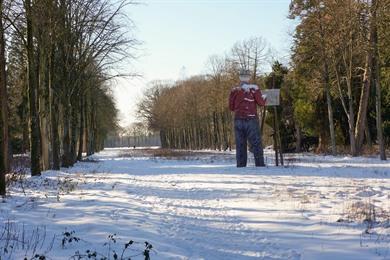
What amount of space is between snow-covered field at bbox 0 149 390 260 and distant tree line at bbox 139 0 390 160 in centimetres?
957

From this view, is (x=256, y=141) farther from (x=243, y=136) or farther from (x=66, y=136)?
(x=66, y=136)

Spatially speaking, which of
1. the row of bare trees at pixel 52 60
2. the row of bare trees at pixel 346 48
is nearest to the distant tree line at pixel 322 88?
the row of bare trees at pixel 346 48

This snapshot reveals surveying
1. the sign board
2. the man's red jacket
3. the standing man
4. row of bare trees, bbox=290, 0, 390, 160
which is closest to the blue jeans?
the standing man

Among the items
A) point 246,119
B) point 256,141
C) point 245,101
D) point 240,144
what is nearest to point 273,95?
point 245,101

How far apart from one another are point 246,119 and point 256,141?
914 millimetres

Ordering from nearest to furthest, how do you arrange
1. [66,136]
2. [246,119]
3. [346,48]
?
1. [246,119]
2. [66,136]
3. [346,48]

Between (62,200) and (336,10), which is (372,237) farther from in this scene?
(336,10)

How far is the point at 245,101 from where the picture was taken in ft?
61.9

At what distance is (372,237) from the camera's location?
6570 mm

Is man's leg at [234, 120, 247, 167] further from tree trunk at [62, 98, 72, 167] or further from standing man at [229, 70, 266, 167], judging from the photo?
tree trunk at [62, 98, 72, 167]

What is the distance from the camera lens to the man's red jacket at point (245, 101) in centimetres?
1889

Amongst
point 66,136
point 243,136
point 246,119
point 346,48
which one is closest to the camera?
point 246,119

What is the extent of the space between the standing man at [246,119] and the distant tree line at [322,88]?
1.64 m

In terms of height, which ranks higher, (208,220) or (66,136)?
(66,136)
